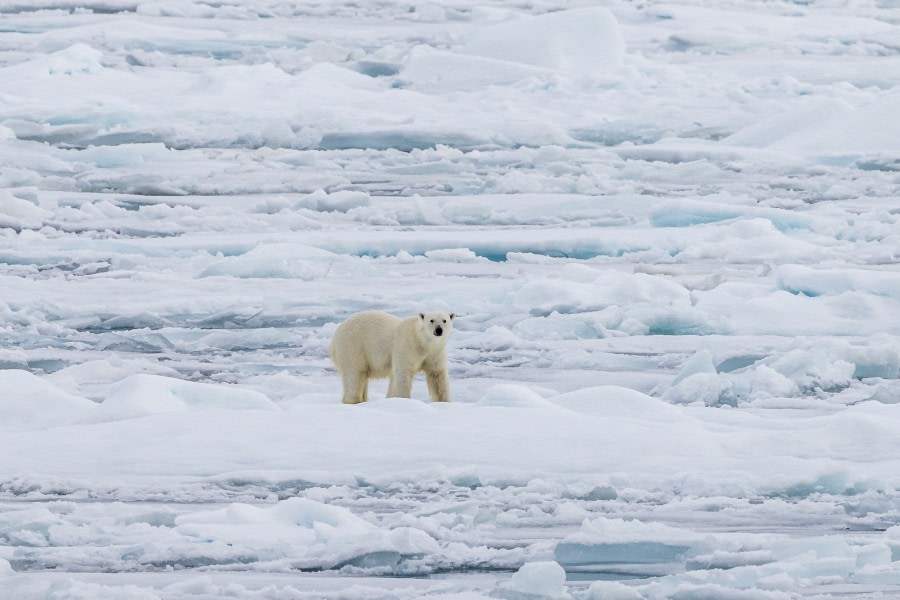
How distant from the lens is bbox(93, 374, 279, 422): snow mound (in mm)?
4293

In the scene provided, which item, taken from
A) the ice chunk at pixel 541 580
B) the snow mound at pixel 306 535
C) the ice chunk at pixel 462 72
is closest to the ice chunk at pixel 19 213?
the snow mound at pixel 306 535

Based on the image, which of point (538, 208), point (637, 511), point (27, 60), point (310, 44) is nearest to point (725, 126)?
point (538, 208)

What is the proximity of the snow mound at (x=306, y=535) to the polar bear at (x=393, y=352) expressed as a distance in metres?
1.22

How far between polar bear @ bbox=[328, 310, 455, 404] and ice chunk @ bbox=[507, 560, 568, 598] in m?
1.71

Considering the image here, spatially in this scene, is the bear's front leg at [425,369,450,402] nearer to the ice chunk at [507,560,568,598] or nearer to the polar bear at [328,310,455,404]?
the polar bear at [328,310,455,404]

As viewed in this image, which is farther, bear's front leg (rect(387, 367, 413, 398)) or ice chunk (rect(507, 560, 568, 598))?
bear's front leg (rect(387, 367, 413, 398))

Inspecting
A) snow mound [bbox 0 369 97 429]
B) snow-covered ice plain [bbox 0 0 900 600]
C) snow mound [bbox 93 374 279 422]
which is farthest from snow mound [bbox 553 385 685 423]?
snow mound [bbox 0 369 97 429]

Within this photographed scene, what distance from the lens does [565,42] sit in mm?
14945

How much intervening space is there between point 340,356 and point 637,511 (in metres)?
1.57

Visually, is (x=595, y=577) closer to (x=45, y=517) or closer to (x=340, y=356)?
(x=45, y=517)

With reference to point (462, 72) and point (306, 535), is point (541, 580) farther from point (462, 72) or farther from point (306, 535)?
point (462, 72)

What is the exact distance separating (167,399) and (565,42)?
11103 mm

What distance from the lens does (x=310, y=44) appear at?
52.6 feet

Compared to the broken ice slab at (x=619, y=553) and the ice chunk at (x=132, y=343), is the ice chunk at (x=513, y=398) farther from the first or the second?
the ice chunk at (x=132, y=343)
